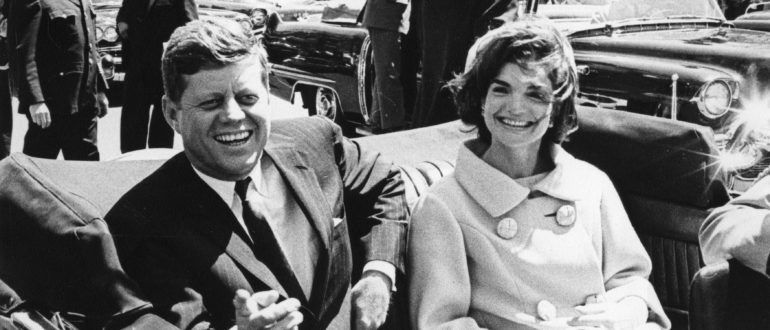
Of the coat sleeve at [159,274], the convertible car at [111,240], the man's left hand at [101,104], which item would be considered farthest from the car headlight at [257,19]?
the coat sleeve at [159,274]

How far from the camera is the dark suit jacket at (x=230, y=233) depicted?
2.16 m

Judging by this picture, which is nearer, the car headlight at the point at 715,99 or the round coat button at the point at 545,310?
the round coat button at the point at 545,310

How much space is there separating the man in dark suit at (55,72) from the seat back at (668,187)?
312 cm

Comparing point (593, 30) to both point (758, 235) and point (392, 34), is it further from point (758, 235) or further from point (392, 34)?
point (758, 235)

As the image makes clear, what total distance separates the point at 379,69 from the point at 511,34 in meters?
3.40

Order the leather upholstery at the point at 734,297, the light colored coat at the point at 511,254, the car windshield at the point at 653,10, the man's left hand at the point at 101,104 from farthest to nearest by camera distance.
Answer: the car windshield at the point at 653,10 → the man's left hand at the point at 101,104 → the light colored coat at the point at 511,254 → the leather upholstery at the point at 734,297

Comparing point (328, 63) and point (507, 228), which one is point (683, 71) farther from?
point (507, 228)

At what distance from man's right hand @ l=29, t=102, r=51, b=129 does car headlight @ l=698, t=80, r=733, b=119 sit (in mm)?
3542

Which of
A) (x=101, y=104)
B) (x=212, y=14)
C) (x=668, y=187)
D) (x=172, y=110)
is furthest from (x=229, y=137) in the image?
(x=212, y=14)

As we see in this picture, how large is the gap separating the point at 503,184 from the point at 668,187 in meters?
0.80

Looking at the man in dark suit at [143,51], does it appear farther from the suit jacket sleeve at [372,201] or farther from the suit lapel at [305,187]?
the suit lapel at [305,187]

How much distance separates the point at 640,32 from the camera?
6062 millimetres

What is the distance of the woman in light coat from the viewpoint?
2582 millimetres

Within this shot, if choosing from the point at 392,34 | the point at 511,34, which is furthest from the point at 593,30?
the point at 511,34
